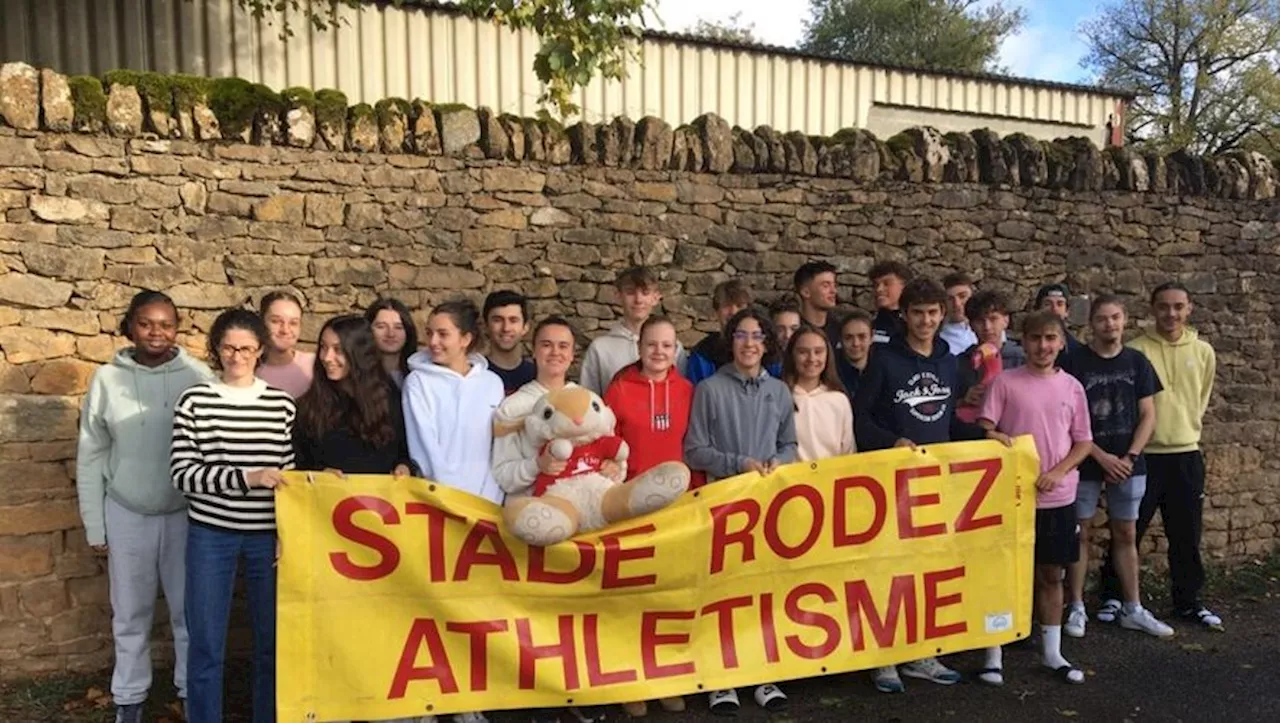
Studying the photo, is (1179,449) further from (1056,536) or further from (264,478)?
(264,478)

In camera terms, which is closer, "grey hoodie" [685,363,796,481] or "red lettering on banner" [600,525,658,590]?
"red lettering on banner" [600,525,658,590]

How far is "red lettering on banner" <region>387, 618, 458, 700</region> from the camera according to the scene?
3.70 m

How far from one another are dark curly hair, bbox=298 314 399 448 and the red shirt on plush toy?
651 mm

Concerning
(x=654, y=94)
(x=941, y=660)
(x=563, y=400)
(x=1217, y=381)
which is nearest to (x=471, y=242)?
(x=563, y=400)

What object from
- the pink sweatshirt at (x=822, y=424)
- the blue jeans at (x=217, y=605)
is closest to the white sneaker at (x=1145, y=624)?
the pink sweatshirt at (x=822, y=424)

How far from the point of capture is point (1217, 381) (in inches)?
258

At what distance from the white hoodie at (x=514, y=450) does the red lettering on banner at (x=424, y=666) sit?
67cm

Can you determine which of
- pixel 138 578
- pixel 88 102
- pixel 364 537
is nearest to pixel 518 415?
pixel 364 537

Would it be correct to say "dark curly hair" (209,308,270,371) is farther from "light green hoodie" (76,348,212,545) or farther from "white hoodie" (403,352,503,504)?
"white hoodie" (403,352,503,504)

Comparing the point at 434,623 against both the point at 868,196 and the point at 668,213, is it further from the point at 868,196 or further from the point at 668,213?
the point at 868,196

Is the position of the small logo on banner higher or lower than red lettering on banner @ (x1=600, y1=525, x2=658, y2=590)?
lower

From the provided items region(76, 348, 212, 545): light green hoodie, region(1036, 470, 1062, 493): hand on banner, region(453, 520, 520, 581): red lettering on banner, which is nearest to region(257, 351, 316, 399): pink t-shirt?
region(76, 348, 212, 545): light green hoodie

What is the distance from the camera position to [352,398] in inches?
143

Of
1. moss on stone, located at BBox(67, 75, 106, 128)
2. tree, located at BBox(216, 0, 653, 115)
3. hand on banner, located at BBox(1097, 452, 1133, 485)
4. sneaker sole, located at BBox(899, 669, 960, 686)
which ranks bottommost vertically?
sneaker sole, located at BBox(899, 669, 960, 686)
